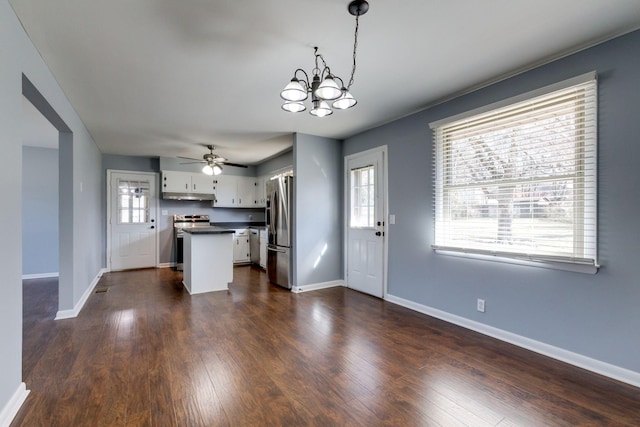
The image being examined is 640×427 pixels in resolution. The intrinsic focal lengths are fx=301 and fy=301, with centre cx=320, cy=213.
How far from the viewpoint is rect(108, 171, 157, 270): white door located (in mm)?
6176

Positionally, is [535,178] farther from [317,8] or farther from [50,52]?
[50,52]

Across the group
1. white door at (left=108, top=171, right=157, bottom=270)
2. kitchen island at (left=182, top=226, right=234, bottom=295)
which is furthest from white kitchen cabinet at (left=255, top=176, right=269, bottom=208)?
kitchen island at (left=182, top=226, right=234, bottom=295)

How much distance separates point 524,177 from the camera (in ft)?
8.68

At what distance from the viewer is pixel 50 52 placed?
2.35 metres

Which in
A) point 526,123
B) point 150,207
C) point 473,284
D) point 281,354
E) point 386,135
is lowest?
point 281,354

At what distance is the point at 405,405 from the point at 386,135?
3.24 m

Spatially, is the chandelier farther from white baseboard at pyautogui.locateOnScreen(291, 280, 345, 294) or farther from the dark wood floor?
white baseboard at pyautogui.locateOnScreen(291, 280, 345, 294)

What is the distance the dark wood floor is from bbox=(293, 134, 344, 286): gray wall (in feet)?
3.93

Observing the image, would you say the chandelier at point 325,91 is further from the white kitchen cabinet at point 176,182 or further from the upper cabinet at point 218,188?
the white kitchen cabinet at point 176,182

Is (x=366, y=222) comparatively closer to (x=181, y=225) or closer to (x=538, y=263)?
(x=538, y=263)

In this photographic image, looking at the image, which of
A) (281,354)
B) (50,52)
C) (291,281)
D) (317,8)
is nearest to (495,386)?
(281,354)

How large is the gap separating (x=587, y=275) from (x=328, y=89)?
2.39m

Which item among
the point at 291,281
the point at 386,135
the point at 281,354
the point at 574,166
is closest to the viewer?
the point at 574,166

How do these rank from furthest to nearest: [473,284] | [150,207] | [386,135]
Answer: [150,207] < [386,135] < [473,284]
